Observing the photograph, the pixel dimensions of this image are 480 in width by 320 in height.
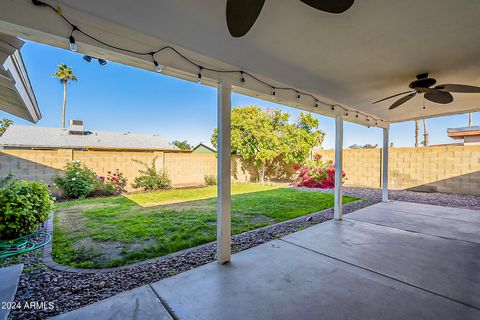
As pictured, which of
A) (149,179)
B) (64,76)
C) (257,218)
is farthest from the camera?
(64,76)

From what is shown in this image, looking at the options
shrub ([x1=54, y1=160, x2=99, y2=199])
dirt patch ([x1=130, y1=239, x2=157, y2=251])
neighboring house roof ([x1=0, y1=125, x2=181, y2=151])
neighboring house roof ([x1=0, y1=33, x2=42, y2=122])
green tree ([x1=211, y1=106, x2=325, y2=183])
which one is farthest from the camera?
neighboring house roof ([x1=0, y1=125, x2=181, y2=151])

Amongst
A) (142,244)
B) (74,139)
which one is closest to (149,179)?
(142,244)

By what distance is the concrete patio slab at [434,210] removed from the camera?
4395mm

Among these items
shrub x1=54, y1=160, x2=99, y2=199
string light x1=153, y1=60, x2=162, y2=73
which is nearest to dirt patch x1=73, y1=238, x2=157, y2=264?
string light x1=153, y1=60, x2=162, y2=73

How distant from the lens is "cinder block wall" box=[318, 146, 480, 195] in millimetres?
6438

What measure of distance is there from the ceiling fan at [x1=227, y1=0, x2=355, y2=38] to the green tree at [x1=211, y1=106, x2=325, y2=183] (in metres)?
7.30

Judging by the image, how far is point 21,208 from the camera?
3.14 meters

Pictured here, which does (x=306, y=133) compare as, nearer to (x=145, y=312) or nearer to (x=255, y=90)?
(x=255, y=90)

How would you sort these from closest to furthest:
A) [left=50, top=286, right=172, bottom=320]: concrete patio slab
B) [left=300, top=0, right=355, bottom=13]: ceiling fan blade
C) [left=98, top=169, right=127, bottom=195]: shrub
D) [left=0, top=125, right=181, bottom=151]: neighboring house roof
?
[left=300, top=0, right=355, bottom=13]: ceiling fan blade < [left=50, top=286, right=172, bottom=320]: concrete patio slab < [left=98, top=169, right=127, bottom=195]: shrub < [left=0, top=125, right=181, bottom=151]: neighboring house roof

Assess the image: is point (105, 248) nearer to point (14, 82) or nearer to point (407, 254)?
point (14, 82)

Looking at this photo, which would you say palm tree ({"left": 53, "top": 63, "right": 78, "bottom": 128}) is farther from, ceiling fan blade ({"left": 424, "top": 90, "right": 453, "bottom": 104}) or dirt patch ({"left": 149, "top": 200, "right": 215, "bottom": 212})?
ceiling fan blade ({"left": 424, "top": 90, "right": 453, "bottom": 104})

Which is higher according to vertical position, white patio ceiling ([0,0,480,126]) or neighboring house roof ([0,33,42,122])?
white patio ceiling ([0,0,480,126])

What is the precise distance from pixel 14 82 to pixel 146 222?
2.72 metres

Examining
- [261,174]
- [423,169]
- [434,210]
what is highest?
[423,169]
